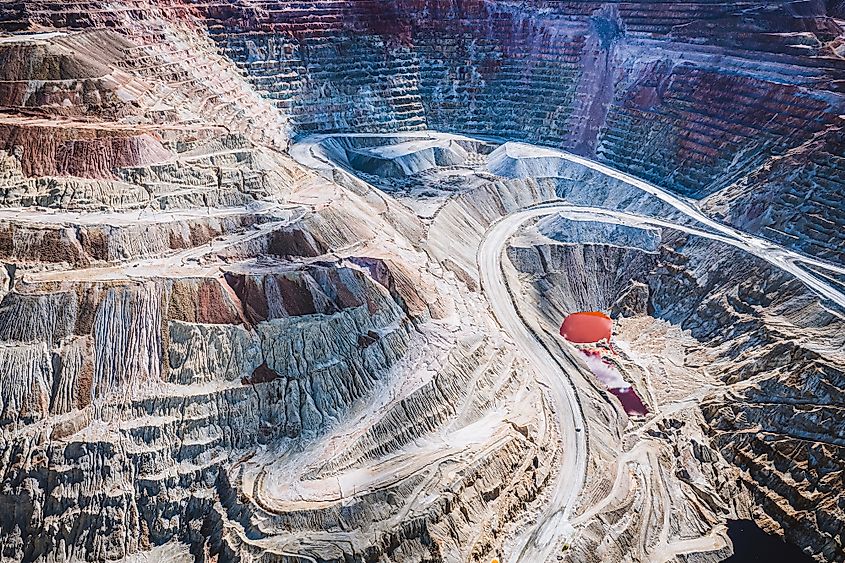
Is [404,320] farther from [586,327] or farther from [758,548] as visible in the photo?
[758,548]

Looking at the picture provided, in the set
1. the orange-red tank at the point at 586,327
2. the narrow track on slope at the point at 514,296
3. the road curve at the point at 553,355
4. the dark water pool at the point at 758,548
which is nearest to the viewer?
the road curve at the point at 553,355

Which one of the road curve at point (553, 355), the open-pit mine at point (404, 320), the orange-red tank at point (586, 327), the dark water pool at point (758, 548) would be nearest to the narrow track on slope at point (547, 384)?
the road curve at point (553, 355)

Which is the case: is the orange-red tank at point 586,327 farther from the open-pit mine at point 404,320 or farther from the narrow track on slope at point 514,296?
the narrow track on slope at point 514,296

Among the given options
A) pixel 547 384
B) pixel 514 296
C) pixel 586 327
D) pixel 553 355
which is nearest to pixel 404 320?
pixel 547 384

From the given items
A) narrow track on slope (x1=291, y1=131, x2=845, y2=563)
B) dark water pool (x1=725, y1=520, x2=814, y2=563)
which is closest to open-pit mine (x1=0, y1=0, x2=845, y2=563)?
dark water pool (x1=725, y1=520, x2=814, y2=563)

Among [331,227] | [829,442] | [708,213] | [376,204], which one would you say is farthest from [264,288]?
[708,213]

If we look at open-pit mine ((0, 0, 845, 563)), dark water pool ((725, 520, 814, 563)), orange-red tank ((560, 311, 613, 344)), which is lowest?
dark water pool ((725, 520, 814, 563))

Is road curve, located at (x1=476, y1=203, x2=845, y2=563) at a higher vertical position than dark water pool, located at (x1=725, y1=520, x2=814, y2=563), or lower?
higher

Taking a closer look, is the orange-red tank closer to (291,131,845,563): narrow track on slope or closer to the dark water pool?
(291,131,845,563): narrow track on slope
